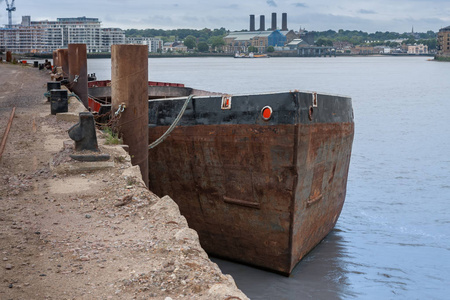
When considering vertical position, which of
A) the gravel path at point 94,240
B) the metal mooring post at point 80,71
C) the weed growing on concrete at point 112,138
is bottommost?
the gravel path at point 94,240

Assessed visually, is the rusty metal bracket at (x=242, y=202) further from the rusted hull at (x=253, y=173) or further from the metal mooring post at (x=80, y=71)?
the metal mooring post at (x=80, y=71)

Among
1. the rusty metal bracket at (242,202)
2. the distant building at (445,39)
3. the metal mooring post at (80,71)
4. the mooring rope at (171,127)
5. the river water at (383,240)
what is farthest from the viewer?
the distant building at (445,39)

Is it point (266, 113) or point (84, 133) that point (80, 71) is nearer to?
point (84, 133)

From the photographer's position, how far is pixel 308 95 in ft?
31.3

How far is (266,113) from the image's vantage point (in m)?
9.38

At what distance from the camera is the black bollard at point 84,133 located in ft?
27.7

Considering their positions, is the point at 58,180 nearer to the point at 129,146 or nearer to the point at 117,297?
the point at 129,146

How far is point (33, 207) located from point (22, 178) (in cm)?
134

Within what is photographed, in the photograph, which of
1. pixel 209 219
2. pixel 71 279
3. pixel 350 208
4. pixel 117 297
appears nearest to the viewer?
pixel 117 297

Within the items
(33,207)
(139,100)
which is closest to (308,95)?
(139,100)

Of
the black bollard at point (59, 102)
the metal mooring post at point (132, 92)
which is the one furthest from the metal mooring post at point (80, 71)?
the metal mooring post at point (132, 92)

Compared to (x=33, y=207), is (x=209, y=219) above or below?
below

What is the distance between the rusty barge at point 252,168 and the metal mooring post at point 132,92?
106 centimetres

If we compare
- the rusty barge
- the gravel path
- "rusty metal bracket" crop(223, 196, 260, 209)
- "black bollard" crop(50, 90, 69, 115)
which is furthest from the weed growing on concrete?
"black bollard" crop(50, 90, 69, 115)
